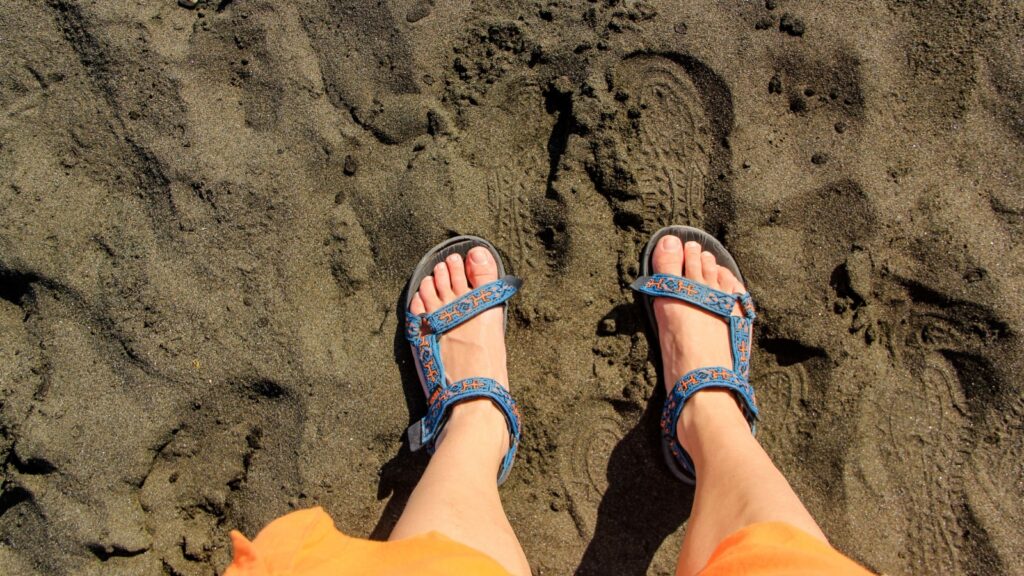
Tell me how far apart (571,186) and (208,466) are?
1.45 meters

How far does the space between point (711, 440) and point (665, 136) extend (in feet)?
3.13

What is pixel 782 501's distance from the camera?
55.6 inches

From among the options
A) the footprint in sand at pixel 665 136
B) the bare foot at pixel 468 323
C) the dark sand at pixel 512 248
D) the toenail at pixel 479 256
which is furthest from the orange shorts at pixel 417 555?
the footprint in sand at pixel 665 136

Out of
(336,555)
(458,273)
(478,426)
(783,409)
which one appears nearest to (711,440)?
(783,409)

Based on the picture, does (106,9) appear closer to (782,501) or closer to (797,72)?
(797,72)

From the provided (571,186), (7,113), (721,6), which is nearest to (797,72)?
(721,6)

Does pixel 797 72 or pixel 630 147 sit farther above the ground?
pixel 797 72

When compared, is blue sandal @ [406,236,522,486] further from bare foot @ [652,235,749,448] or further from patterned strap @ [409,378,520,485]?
bare foot @ [652,235,749,448]

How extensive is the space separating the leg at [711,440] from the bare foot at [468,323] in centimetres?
53

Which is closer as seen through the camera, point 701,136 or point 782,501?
point 782,501

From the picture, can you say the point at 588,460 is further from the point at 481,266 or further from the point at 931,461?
the point at 931,461

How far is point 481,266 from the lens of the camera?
1909 millimetres

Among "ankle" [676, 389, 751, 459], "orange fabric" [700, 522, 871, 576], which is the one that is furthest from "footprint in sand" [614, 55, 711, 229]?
"orange fabric" [700, 522, 871, 576]

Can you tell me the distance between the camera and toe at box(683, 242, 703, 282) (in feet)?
6.16
